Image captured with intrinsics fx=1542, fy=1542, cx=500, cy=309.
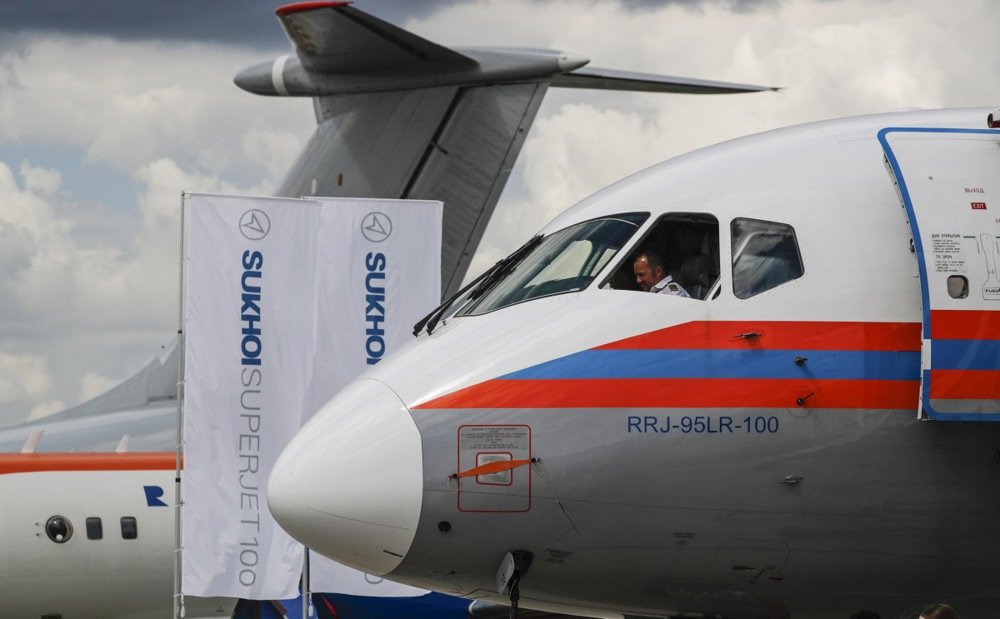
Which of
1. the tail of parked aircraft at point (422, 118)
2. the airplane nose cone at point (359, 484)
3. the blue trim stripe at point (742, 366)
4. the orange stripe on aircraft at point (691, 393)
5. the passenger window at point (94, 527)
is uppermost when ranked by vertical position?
the tail of parked aircraft at point (422, 118)

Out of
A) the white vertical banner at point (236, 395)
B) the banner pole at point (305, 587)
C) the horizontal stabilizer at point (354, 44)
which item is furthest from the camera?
the horizontal stabilizer at point (354, 44)

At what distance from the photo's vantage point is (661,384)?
28.4 feet

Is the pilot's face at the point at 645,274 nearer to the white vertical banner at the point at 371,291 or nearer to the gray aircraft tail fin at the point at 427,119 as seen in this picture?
the white vertical banner at the point at 371,291

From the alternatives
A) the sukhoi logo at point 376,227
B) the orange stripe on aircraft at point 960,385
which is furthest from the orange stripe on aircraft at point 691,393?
the sukhoi logo at point 376,227

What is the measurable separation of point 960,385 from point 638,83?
39.3ft

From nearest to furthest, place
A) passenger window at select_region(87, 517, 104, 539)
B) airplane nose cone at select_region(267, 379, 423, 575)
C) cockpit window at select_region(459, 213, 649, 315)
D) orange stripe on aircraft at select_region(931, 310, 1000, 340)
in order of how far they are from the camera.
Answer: airplane nose cone at select_region(267, 379, 423, 575), orange stripe on aircraft at select_region(931, 310, 1000, 340), cockpit window at select_region(459, 213, 649, 315), passenger window at select_region(87, 517, 104, 539)

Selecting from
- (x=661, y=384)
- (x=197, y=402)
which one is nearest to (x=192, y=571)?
(x=197, y=402)

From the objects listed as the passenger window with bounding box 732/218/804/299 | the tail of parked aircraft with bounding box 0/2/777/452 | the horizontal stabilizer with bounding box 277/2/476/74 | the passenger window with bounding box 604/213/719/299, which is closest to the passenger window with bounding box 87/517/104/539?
the tail of parked aircraft with bounding box 0/2/777/452

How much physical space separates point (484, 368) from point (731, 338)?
140 centimetres

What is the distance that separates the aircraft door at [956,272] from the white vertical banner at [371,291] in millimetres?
5590

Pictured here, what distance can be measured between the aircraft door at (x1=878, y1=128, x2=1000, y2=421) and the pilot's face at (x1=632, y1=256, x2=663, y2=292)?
4.77 feet

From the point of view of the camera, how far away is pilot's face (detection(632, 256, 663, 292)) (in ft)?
29.2

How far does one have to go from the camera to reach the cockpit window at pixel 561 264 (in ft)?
29.6

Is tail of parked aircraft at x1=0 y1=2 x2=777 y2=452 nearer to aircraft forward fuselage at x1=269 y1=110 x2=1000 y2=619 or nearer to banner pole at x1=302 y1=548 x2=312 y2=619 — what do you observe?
banner pole at x1=302 y1=548 x2=312 y2=619
